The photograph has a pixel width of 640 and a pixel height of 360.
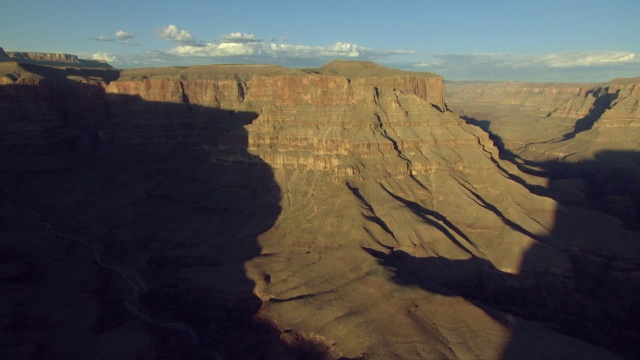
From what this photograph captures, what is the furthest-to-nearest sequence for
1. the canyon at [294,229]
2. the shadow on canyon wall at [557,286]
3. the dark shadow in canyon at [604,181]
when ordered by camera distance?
the dark shadow in canyon at [604,181] < the shadow on canyon wall at [557,286] < the canyon at [294,229]

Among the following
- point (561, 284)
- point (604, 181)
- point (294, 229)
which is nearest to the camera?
point (561, 284)

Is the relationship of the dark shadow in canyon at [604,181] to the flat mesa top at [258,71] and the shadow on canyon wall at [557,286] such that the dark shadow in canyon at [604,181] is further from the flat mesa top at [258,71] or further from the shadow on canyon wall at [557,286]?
the flat mesa top at [258,71]

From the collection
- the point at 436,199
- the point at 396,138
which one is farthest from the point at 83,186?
the point at 436,199

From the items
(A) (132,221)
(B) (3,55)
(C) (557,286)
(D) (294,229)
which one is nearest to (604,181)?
(C) (557,286)

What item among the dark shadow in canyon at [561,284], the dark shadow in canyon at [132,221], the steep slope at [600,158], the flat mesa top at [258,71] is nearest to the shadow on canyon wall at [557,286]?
the dark shadow in canyon at [561,284]

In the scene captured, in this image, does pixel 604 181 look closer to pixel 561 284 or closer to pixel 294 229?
pixel 561 284

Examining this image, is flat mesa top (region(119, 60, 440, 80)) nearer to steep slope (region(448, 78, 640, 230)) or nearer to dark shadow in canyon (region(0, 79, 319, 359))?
dark shadow in canyon (region(0, 79, 319, 359))

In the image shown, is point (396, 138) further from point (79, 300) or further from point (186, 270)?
point (79, 300)

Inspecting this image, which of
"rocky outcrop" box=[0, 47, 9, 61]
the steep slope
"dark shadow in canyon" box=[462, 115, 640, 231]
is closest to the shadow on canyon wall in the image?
"dark shadow in canyon" box=[462, 115, 640, 231]
